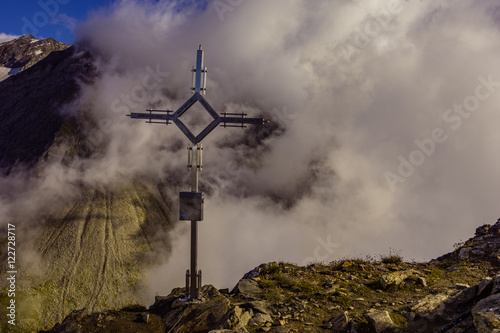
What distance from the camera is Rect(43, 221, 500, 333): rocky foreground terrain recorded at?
9.24m

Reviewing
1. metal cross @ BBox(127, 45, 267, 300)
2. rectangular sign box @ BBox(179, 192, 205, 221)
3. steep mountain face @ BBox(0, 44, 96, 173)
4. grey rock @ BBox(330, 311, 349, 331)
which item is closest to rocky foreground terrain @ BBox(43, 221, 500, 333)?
grey rock @ BBox(330, 311, 349, 331)

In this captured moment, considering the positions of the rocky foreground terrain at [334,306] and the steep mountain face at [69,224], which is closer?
the rocky foreground terrain at [334,306]

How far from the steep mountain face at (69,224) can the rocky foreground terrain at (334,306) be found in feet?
292

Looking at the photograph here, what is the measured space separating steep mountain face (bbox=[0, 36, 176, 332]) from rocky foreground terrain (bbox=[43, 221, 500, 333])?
88.9m

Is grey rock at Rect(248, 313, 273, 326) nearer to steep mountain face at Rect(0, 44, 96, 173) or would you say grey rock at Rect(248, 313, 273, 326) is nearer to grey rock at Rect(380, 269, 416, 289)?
grey rock at Rect(380, 269, 416, 289)

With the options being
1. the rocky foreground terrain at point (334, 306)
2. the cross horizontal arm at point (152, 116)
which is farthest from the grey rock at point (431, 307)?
the cross horizontal arm at point (152, 116)

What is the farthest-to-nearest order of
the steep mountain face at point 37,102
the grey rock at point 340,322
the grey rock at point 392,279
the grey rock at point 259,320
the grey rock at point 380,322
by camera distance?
the steep mountain face at point 37,102 < the grey rock at point 392,279 < the grey rock at point 259,320 < the grey rock at point 340,322 < the grey rock at point 380,322

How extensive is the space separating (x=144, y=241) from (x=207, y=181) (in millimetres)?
39298

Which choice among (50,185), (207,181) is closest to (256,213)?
(207,181)

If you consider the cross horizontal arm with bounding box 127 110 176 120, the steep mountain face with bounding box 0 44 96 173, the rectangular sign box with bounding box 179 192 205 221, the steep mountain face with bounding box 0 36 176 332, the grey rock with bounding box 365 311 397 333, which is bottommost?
the grey rock with bounding box 365 311 397 333

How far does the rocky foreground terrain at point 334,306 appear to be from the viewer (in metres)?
9.24

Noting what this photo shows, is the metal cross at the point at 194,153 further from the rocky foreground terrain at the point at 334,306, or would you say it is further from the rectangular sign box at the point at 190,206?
the rocky foreground terrain at the point at 334,306

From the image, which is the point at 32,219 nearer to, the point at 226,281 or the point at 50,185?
the point at 50,185

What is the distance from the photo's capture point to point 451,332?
8.20 m
